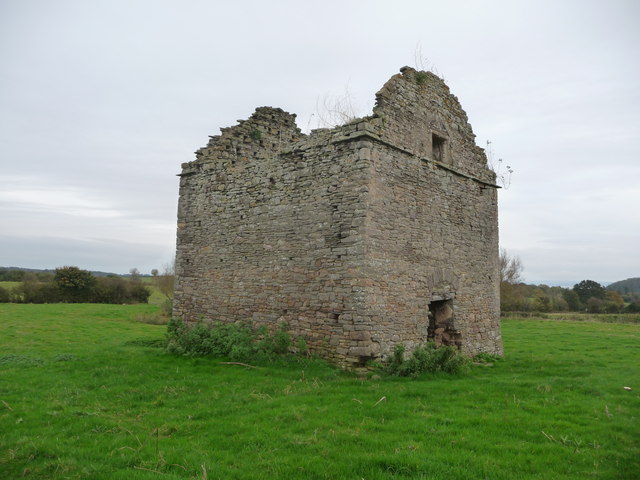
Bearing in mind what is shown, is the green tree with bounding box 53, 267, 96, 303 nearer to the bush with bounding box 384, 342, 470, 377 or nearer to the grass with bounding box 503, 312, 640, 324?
the grass with bounding box 503, 312, 640, 324

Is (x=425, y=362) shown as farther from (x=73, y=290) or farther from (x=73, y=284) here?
(x=73, y=290)

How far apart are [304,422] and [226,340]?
5.90m

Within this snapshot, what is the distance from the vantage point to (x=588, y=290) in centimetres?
5047

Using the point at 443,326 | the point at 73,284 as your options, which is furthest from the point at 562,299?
the point at 73,284

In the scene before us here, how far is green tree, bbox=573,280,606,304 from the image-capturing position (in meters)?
49.4

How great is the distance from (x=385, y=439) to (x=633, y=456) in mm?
3016

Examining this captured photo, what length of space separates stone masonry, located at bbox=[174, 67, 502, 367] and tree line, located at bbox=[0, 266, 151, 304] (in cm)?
3138

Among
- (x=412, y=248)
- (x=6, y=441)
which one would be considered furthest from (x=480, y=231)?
(x=6, y=441)

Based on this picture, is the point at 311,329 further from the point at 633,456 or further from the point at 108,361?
the point at 633,456

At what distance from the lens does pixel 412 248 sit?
36.7 ft

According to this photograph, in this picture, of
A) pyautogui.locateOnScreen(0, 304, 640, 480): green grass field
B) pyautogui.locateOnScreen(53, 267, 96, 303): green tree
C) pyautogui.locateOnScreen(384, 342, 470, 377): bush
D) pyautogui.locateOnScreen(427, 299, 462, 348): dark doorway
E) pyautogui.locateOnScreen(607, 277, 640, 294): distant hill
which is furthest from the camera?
pyautogui.locateOnScreen(607, 277, 640, 294): distant hill

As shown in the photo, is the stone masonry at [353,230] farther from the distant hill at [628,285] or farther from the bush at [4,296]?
the distant hill at [628,285]

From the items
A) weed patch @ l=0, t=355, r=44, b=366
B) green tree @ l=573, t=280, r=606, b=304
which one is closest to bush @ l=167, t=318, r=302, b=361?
weed patch @ l=0, t=355, r=44, b=366

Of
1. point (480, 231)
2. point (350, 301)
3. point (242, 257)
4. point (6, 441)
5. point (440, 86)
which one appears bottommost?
point (6, 441)
